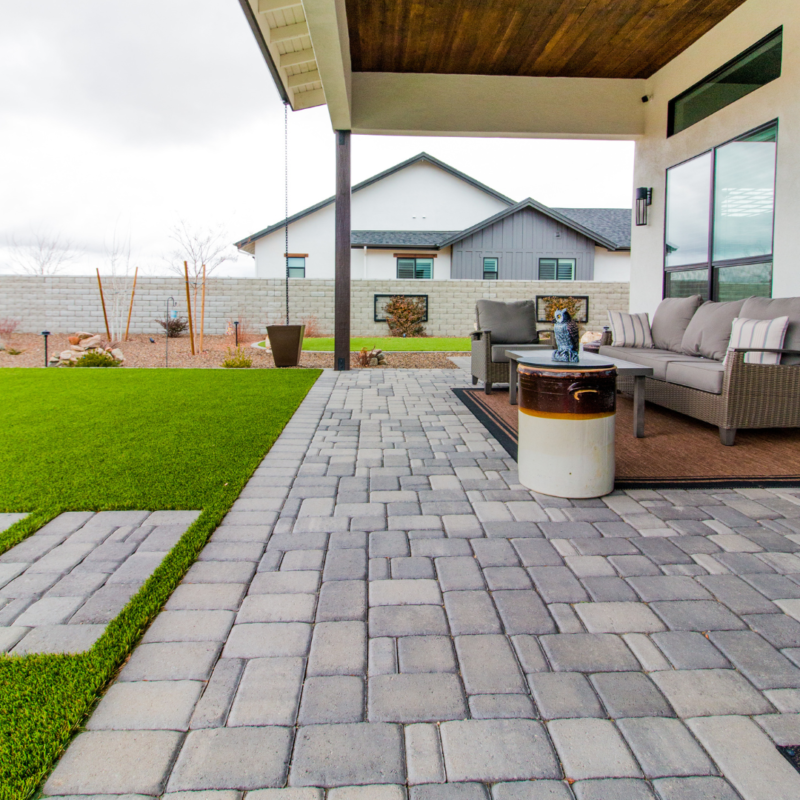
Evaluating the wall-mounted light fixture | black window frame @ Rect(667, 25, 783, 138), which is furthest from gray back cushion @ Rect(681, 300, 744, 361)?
the wall-mounted light fixture

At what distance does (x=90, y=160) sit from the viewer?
18734mm

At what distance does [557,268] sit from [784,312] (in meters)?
15.6

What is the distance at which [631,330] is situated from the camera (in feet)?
21.3

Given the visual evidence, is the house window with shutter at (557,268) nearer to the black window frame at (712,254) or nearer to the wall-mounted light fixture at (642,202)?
the wall-mounted light fixture at (642,202)

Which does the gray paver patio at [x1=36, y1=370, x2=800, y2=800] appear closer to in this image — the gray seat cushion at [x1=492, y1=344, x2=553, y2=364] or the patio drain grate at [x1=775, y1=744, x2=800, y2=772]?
the patio drain grate at [x1=775, y1=744, x2=800, y2=772]

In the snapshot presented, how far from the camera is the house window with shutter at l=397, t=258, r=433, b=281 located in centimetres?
1974

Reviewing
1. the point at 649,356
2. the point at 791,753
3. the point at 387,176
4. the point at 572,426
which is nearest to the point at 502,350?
the point at 649,356

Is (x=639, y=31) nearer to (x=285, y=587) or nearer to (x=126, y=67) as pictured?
(x=285, y=587)

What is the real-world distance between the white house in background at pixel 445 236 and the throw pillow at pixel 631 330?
1166 cm

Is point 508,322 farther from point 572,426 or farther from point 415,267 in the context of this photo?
point 415,267

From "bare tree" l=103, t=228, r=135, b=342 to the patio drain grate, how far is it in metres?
13.0

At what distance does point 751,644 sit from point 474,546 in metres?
0.97

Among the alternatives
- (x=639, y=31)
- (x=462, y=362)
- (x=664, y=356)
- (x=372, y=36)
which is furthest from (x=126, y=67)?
(x=664, y=356)

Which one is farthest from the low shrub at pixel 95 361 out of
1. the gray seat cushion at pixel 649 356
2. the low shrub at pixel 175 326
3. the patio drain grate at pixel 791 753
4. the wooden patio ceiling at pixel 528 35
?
the patio drain grate at pixel 791 753
